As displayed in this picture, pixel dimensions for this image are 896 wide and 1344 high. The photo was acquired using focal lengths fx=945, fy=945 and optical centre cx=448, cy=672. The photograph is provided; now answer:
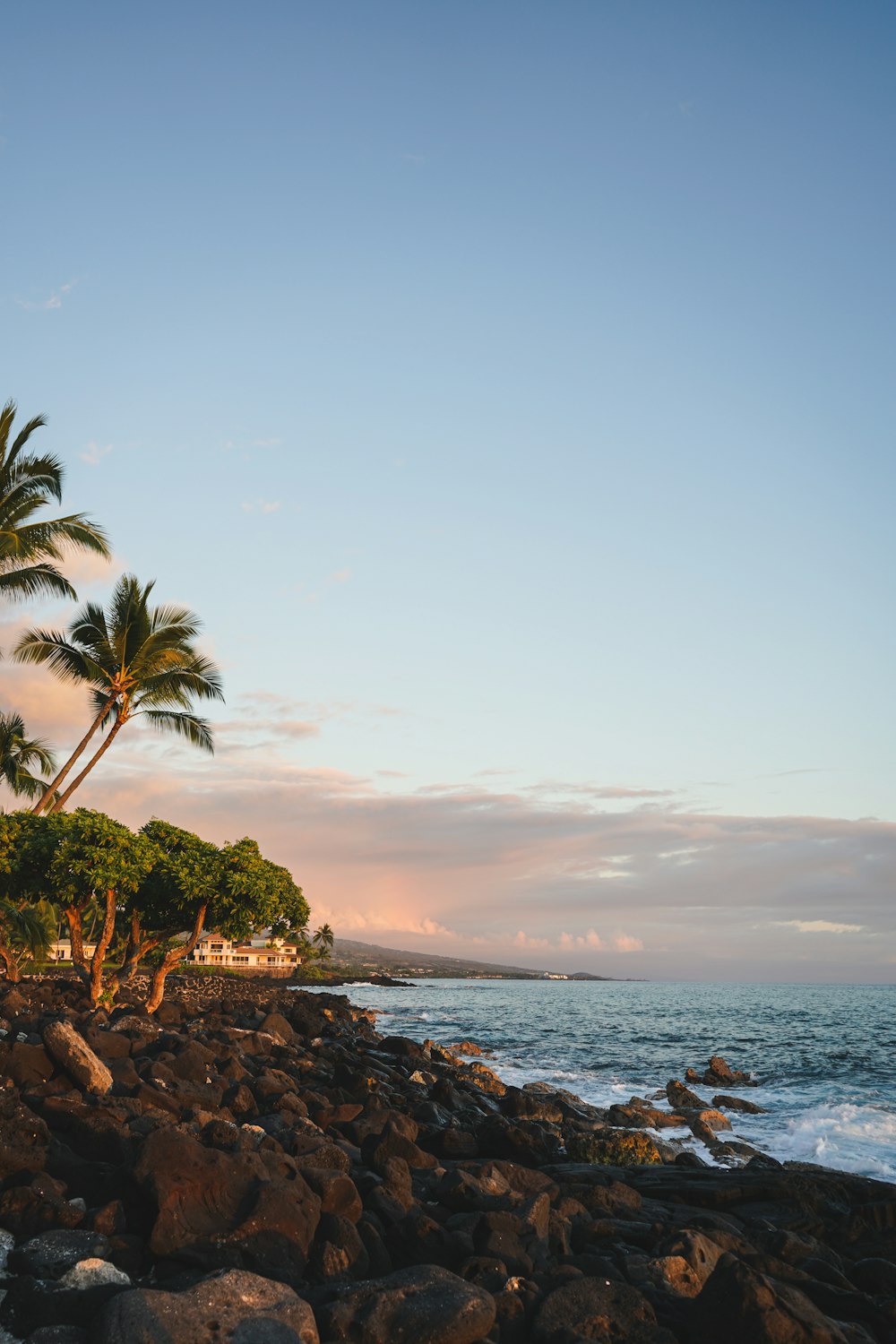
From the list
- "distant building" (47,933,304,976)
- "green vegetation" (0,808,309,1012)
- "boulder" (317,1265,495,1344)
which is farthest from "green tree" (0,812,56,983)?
"distant building" (47,933,304,976)

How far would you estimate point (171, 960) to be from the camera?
81.8ft

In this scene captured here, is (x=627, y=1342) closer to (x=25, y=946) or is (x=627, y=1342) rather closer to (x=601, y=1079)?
(x=601, y=1079)

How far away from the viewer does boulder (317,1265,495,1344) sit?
20.5ft

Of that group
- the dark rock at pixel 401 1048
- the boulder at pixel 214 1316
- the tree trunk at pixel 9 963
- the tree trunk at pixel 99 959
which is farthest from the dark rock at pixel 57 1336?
the tree trunk at pixel 9 963

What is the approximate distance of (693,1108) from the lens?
973 inches

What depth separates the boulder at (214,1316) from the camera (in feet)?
18.8

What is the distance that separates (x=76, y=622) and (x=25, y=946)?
18805mm

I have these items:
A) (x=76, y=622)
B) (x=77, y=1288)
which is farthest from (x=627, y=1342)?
(x=76, y=622)

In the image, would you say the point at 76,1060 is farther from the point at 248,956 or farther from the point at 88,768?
the point at 248,956

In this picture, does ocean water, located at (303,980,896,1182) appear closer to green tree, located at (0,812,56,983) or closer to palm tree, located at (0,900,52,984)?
green tree, located at (0,812,56,983)

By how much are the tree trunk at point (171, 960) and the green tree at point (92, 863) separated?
146 cm

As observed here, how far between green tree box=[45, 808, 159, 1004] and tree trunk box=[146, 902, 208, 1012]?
1.46m

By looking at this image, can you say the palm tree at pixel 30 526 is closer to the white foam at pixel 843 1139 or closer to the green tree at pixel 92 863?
the green tree at pixel 92 863

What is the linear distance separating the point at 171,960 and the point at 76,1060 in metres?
13.6
